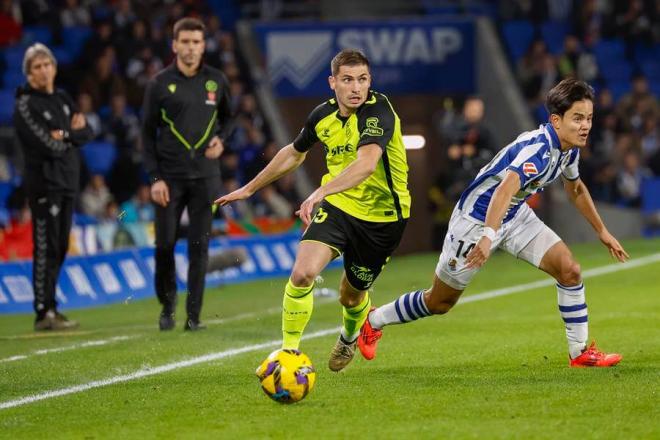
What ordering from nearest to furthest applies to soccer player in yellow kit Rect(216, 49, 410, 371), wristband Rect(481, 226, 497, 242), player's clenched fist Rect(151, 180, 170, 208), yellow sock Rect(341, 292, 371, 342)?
wristband Rect(481, 226, 497, 242), soccer player in yellow kit Rect(216, 49, 410, 371), yellow sock Rect(341, 292, 371, 342), player's clenched fist Rect(151, 180, 170, 208)

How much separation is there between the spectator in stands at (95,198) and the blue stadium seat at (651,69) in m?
12.0

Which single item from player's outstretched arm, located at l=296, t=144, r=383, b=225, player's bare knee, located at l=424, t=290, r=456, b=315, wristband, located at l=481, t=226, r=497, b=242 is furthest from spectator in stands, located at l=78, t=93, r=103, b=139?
wristband, located at l=481, t=226, r=497, b=242

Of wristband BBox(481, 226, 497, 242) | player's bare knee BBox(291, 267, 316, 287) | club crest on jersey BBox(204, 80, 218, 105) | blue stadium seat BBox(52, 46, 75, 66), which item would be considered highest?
wristband BBox(481, 226, 497, 242)

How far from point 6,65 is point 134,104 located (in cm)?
196

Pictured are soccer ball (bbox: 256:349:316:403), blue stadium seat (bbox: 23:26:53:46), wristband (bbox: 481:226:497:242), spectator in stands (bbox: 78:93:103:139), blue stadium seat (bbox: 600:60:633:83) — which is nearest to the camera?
soccer ball (bbox: 256:349:316:403)

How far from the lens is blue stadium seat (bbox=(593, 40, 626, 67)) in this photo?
26.8 m

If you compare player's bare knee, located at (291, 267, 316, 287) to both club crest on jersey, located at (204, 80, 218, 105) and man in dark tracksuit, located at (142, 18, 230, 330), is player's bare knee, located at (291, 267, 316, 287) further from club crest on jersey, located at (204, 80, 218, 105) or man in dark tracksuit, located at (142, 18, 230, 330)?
club crest on jersey, located at (204, 80, 218, 105)

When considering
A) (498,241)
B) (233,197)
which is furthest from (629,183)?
(233,197)

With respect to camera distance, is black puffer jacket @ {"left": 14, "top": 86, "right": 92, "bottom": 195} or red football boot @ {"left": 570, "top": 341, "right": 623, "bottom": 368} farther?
black puffer jacket @ {"left": 14, "top": 86, "right": 92, "bottom": 195}

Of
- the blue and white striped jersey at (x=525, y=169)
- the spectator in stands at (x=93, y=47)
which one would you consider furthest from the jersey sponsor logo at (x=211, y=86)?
the spectator in stands at (x=93, y=47)

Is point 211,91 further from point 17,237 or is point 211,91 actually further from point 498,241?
point 17,237

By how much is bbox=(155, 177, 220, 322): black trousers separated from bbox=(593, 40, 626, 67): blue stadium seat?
16.0 metres

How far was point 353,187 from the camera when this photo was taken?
8.15 meters

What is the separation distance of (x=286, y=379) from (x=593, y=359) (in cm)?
223
